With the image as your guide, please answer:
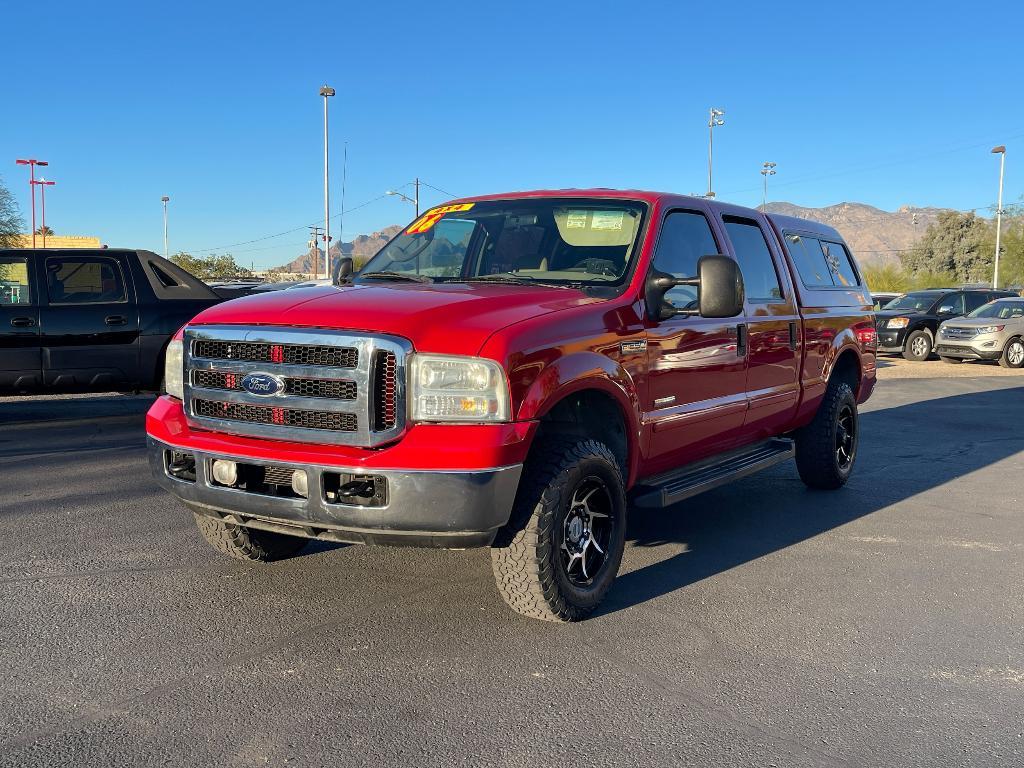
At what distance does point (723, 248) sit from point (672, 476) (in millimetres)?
1445

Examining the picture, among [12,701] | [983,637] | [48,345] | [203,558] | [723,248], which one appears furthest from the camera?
[48,345]

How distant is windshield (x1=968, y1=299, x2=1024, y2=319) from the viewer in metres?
20.2

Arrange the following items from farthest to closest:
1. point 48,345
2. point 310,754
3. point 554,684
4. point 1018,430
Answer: point 1018,430, point 48,345, point 554,684, point 310,754

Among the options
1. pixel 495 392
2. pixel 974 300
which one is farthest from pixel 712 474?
pixel 974 300

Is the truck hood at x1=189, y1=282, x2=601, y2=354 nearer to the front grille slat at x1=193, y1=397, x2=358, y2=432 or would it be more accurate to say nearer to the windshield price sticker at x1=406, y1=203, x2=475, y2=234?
the front grille slat at x1=193, y1=397, x2=358, y2=432

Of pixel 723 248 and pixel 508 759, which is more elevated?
pixel 723 248

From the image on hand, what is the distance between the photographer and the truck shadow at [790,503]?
5.10 metres

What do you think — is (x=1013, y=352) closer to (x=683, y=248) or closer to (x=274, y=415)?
(x=683, y=248)

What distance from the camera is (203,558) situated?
5062mm

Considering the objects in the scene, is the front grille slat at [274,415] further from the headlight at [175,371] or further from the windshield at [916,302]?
the windshield at [916,302]

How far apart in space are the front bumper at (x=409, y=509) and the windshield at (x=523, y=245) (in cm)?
149

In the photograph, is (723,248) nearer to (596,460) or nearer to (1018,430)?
(596,460)

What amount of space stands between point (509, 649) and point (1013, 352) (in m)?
19.1

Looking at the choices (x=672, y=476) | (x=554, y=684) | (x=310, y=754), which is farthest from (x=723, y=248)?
(x=310, y=754)
